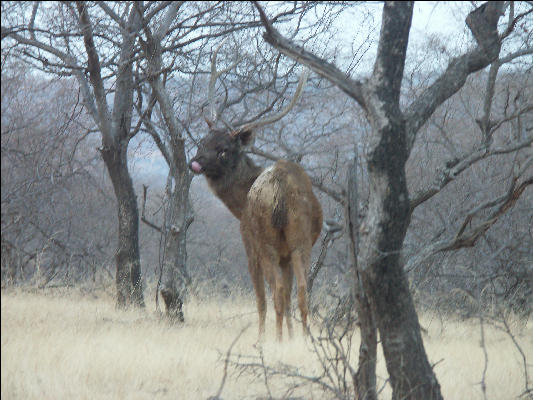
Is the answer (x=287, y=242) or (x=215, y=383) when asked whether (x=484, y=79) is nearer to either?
(x=287, y=242)

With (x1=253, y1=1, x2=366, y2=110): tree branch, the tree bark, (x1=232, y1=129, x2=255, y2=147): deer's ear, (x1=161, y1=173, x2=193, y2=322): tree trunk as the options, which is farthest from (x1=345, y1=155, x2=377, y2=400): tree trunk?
(x1=161, y1=173, x2=193, y2=322): tree trunk

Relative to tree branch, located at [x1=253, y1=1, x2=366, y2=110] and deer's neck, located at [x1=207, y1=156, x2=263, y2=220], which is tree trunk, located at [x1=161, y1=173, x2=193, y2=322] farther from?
tree branch, located at [x1=253, y1=1, x2=366, y2=110]

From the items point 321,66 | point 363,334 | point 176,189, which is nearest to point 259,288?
point 176,189

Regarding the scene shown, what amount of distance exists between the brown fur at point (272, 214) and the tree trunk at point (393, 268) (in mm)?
2753

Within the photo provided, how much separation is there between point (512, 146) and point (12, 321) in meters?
5.15

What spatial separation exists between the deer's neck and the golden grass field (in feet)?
5.01

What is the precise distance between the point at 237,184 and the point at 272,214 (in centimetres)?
92

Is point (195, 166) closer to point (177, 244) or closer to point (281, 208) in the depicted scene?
point (281, 208)

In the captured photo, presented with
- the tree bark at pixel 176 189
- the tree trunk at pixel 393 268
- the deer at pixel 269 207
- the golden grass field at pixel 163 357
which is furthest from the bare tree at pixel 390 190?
the tree bark at pixel 176 189

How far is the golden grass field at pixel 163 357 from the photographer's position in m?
4.68

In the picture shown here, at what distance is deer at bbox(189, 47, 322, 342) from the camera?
694 cm

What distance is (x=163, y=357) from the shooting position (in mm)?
5625

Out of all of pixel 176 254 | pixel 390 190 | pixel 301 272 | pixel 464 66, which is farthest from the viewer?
pixel 176 254

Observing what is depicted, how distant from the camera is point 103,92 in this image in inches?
342
